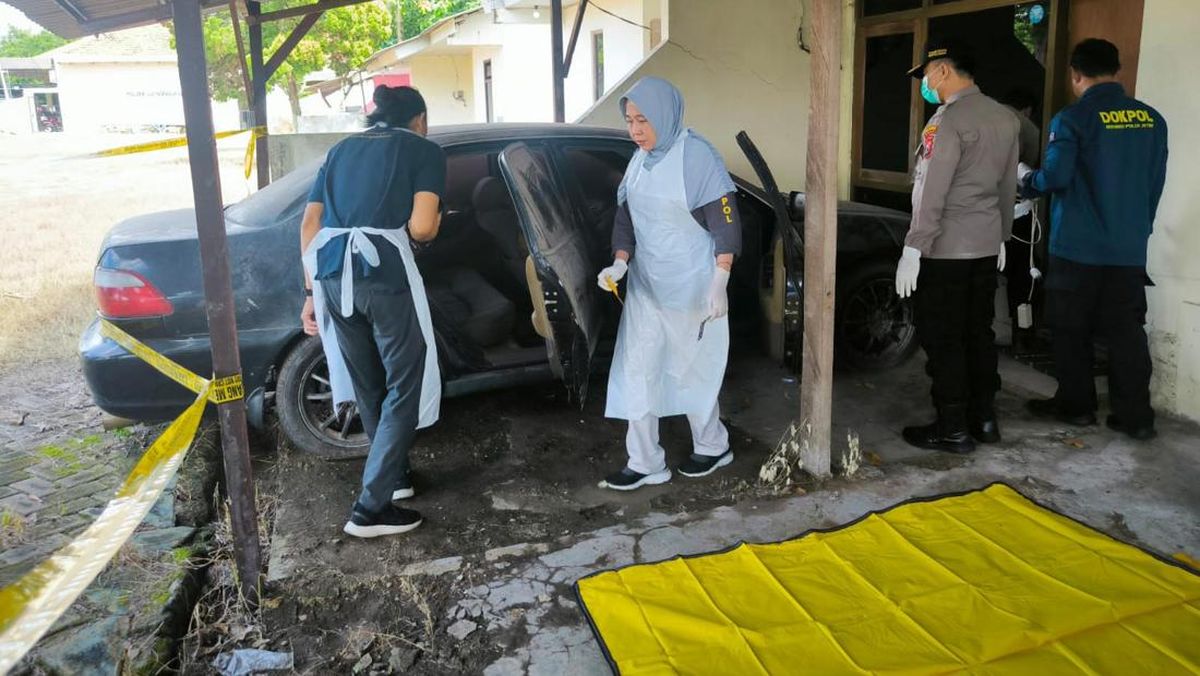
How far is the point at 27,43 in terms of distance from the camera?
54.5 meters

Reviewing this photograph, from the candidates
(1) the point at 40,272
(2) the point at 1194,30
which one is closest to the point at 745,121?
(2) the point at 1194,30

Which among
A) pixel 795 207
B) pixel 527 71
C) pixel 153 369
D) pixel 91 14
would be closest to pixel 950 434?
pixel 795 207

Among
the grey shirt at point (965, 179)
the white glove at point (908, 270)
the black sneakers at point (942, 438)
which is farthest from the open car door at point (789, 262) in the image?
the black sneakers at point (942, 438)

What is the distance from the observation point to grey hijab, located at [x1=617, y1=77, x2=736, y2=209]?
348 cm

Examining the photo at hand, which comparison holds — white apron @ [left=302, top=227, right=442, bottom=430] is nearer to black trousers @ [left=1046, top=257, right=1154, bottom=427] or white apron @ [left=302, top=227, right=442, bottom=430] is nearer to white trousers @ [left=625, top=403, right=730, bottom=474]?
white trousers @ [left=625, top=403, right=730, bottom=474]

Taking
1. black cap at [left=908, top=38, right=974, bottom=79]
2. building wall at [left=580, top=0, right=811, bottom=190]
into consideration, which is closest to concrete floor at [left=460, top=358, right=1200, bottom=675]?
black cap at [left=908, top=38, right=974, bottom=79]

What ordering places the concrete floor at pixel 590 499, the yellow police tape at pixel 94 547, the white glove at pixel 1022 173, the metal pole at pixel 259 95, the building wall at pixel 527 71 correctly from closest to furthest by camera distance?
the yellow police tape at pixel 94 547, the concrete floor at pixel 590 499, the white glove at pixel 1022 173, the metal pole at pixel 259 95, the building wall at pixel 527 71

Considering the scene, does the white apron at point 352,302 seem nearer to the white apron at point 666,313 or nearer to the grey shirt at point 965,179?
the white apron at point 666,313

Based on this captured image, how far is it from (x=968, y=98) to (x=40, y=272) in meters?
9.74

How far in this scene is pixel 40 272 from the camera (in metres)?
9.64

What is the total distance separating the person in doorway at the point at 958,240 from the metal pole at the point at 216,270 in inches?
111

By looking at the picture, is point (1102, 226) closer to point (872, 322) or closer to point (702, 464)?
point (872, 322)

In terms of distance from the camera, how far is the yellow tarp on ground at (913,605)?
2553 millimetres

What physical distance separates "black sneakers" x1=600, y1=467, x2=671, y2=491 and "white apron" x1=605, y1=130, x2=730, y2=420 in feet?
0.90
